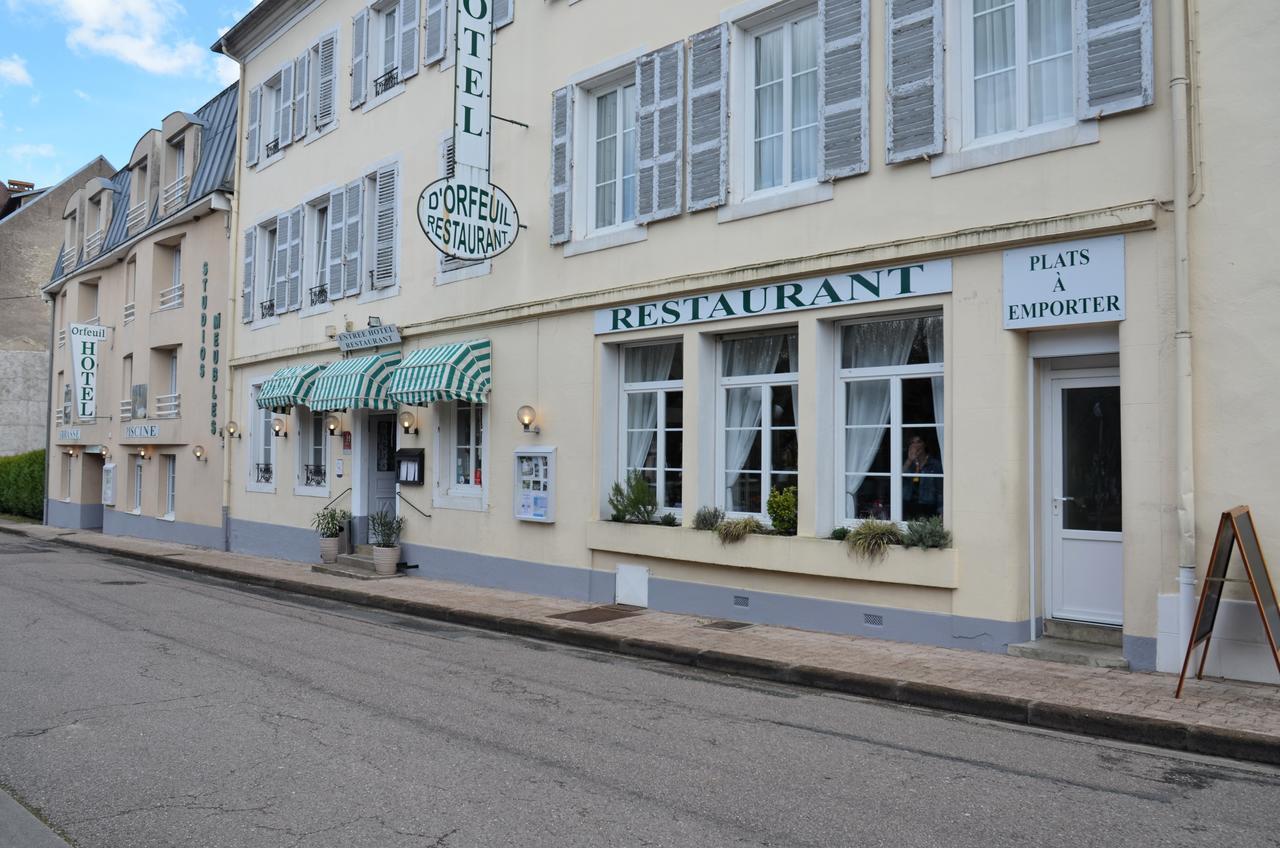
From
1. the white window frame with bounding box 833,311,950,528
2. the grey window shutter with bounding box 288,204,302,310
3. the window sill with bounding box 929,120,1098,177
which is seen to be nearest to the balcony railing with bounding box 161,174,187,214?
the grey window shutter with bounding box 288,204,302,310

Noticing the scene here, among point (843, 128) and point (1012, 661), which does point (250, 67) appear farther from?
point (1012, 661)

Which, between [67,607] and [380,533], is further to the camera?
[380,533]

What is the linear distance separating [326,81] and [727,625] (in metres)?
12.5

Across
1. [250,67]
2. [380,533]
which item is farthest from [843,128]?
[250,67]

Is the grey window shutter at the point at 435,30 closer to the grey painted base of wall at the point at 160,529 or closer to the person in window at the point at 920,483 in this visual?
the person in window at the point at 920,483

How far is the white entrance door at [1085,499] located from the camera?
26.6ft

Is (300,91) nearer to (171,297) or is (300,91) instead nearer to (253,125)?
(253,125)

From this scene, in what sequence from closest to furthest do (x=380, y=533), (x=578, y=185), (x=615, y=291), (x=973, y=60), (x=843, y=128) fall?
(x=973, y=60) < (x=843, y=128) < (x=615, y=291) < (x=578, y=185) < (x=380, y=533)

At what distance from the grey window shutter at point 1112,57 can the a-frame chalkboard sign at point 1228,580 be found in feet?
10.2

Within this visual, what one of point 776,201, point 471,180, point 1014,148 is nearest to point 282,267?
point 471,180

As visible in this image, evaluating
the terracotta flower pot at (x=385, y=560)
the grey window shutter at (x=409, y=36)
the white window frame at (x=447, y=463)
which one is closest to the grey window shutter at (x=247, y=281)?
the grey window shutter at (x=409, y=36)

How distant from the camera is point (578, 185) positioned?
12281 mm

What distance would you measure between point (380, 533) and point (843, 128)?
8973mm

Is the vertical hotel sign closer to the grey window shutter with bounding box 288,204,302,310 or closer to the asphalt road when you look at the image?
the grey window shutter with bounding box 288,204,302,310
